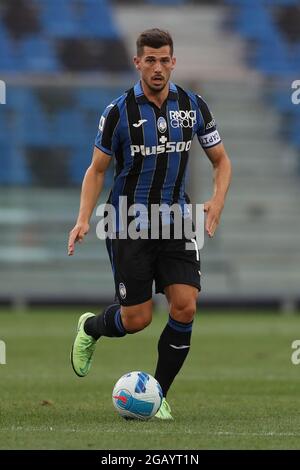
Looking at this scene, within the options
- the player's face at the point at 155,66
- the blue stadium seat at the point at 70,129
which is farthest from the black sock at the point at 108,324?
the blue stadium seat at the point at 70,129

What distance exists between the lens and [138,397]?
686cm

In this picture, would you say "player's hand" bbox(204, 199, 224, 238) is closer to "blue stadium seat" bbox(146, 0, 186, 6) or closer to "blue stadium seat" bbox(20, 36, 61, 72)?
"blue stadium seat" bbox(20, 36, 61, 72)

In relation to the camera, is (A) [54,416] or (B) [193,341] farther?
(B) [193,341]

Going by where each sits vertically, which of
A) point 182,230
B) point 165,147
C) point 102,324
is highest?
point 165,147

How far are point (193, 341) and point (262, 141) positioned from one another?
6.66 m

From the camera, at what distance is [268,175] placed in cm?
1891

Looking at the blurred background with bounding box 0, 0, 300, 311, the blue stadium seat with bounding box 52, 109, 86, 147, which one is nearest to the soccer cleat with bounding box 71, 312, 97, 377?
the blurred background with bounding box 0, 0, 300, 311

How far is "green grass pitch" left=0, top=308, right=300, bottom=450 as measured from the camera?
607 centimetres

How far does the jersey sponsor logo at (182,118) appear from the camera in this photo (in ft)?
23.7

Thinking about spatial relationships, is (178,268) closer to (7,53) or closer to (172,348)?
(172,348)

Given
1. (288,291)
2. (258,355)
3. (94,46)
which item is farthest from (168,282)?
(94,46)

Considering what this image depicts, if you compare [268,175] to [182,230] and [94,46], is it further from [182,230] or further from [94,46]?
[182,230]

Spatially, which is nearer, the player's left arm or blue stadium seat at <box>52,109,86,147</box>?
the player's left arm

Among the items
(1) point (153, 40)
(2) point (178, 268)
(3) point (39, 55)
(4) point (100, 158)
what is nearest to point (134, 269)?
(2) point (178, 268)
